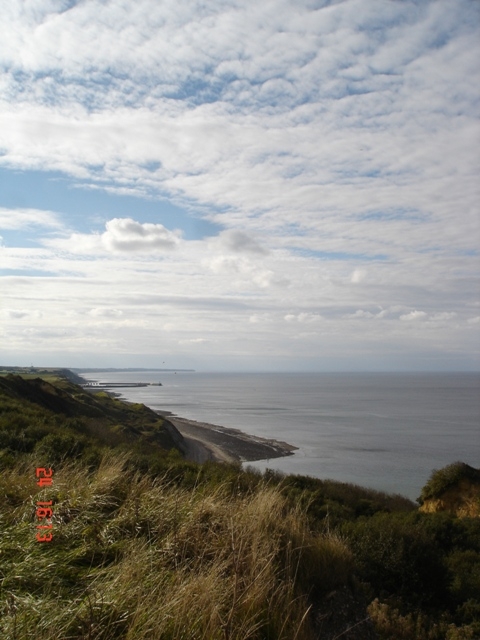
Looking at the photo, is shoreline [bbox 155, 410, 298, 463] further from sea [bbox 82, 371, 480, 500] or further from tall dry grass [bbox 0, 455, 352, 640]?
tall dry grass [bbox 0, 455, 352, 640]

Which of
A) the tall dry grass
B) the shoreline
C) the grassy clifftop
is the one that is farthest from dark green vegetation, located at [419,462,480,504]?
the shoreline

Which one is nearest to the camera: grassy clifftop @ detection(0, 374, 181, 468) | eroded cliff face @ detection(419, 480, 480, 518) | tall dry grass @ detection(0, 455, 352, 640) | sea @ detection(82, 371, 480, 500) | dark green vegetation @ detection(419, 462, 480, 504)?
tall dry grass @ detection(0, 455, 352, 640)

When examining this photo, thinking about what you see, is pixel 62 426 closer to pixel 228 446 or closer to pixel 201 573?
pixel 201 573

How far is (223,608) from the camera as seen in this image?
385cm

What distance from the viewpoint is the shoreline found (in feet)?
155

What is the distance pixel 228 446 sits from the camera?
53875 millimetres

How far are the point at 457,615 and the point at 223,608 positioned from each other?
399cm

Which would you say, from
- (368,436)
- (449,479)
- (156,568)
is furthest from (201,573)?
(368,436)

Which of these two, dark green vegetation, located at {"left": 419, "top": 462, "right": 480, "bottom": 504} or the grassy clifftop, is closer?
the grassy clifftop

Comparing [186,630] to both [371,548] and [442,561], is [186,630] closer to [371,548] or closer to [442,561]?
[371,548]
